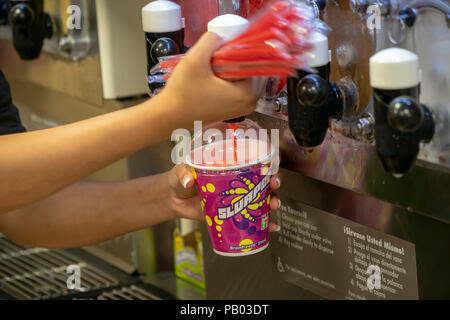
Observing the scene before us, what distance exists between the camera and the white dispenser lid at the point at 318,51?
0.80 meters

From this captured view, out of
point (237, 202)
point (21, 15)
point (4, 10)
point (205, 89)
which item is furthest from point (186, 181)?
point (4, 10)

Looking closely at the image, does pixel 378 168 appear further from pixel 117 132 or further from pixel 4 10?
pixel 4 10

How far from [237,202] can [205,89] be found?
0.16 m

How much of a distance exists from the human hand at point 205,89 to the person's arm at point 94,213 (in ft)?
1.04

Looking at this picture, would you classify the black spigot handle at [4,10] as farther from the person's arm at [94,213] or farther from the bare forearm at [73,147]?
the bare forearm at [73,147]

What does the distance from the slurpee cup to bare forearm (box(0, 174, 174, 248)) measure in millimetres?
227

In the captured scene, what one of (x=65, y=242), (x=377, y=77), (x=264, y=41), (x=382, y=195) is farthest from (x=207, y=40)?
(x=65, y=242)

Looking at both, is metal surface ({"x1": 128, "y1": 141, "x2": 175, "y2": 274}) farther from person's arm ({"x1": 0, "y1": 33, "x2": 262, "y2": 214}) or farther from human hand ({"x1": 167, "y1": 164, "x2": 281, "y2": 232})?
person's arm ({"x1": 0, "y1": 33, "x2": 262, "y2": 214})

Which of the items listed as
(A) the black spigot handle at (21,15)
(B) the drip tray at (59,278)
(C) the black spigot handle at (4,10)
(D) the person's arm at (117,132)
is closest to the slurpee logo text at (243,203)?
(D) the person's arm at (117,132)

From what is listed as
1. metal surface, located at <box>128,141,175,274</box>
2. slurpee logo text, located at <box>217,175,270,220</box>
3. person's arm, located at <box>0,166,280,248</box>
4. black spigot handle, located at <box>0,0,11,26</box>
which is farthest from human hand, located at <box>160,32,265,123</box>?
black spigot handle, located at <box>0,0,11,26</box>

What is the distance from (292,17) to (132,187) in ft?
1.62

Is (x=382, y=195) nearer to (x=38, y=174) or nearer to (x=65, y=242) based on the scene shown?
(x=38, y=174)

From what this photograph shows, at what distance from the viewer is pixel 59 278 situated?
4.94ft

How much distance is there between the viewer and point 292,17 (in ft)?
2.58
